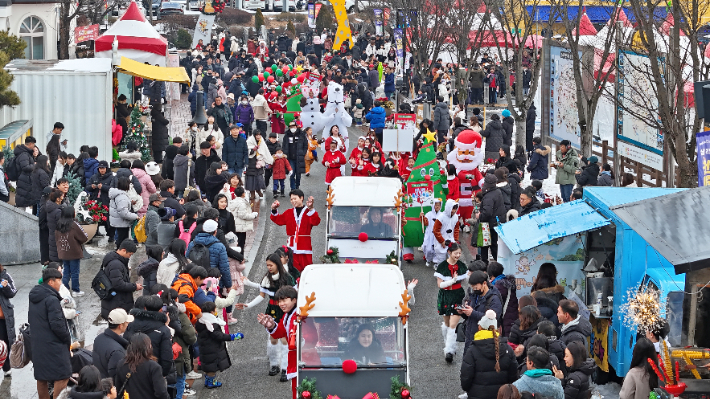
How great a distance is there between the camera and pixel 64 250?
1440cm

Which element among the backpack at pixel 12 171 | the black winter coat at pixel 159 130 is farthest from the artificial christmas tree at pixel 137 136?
the backpack at pixel 12 171

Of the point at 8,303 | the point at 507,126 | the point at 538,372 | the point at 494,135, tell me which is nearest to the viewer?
the point at 538,372

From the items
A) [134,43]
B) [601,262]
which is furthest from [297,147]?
[601,262]

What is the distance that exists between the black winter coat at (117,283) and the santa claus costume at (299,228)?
9.65 ft

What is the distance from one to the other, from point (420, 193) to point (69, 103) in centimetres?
972

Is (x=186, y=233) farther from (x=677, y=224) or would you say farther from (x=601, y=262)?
(x=677, y=224)

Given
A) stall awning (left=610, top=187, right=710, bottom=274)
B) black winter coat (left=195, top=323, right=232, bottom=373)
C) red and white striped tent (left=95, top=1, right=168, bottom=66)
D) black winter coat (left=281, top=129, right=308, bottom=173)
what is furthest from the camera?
red and white striped tent (left=95, top=1, right=168, bottom=66)

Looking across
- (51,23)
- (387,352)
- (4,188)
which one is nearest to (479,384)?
(387,352)

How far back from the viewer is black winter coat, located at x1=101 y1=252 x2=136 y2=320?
12.4m

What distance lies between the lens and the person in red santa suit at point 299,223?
579 inches

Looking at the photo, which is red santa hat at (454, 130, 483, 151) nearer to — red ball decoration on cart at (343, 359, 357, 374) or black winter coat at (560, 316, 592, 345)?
black winter coat at (560, 316, 592, 345)

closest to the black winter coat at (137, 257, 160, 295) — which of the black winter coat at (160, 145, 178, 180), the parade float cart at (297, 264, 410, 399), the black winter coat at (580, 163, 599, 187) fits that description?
the parade float cart at (297, 264, 410, 399)

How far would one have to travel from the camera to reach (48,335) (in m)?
10.4

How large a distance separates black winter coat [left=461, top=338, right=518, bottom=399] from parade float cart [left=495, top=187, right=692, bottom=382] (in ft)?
5.19
